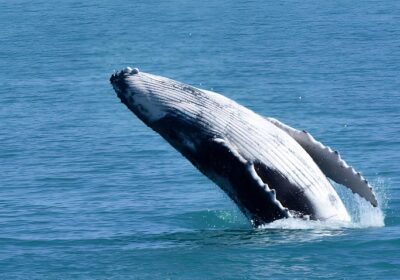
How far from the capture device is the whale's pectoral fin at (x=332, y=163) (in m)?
24.6

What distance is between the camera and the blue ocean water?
23734mm

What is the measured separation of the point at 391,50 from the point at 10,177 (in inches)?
1220

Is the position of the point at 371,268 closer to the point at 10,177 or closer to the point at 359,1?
the point at 10,177

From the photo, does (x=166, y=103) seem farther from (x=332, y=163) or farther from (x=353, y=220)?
(x=353, y=220)

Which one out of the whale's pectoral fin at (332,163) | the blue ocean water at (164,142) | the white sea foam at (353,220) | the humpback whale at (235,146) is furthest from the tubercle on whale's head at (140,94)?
the white sea foam at (353,220)

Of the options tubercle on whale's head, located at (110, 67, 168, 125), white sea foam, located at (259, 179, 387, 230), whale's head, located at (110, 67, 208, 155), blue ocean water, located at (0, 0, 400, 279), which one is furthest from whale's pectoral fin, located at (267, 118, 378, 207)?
tubercle on whale's head, located at (110, 67, 168, 125)

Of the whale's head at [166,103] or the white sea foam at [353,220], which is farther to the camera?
the white sea foam at [353,220]

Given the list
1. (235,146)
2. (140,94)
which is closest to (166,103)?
(140,94)

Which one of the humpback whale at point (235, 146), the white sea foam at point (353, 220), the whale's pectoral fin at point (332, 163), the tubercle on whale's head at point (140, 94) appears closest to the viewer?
the humpback whale at point (235, 146)

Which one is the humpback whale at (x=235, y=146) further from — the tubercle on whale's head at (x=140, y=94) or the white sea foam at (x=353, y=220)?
the white sea foam at (x=353, y=220)

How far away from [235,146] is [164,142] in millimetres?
17117

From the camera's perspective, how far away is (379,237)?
24.4 metres

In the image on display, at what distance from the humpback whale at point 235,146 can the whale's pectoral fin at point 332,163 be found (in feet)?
1.04

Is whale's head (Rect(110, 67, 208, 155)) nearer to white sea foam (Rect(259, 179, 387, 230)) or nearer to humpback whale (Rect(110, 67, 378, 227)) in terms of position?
humpback whale (Rect(110, 67, 378, 227))
